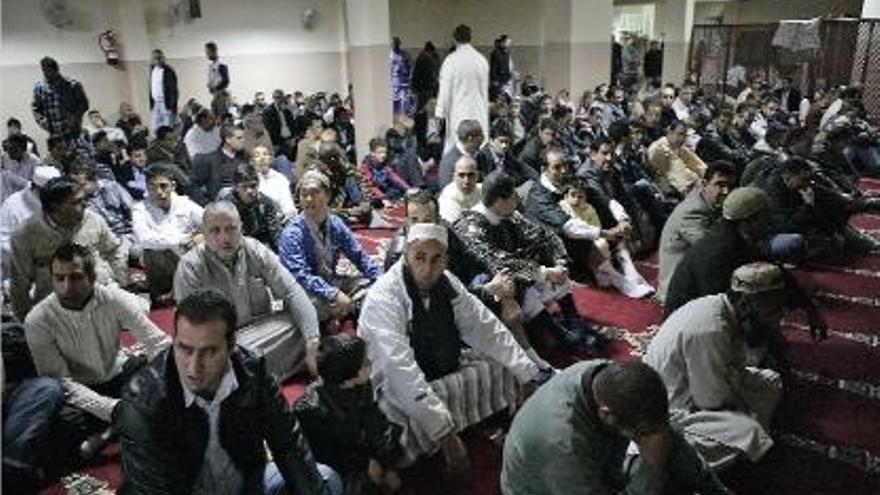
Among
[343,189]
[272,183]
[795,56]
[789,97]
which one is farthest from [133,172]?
[795,56]

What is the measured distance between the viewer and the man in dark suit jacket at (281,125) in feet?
32.7

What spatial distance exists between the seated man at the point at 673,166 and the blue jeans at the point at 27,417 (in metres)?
5.00

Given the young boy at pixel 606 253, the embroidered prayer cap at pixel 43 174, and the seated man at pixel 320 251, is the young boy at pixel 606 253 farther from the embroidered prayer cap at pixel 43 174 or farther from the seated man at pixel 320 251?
the embroidered prayer cap at pixel 43 174

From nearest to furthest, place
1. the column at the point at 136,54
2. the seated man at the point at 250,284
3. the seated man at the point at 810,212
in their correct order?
1. the seated man at the point at 250,284
2. the seated man at the point at 810,212
3. the column at the point at 136,54

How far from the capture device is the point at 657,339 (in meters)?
2.70

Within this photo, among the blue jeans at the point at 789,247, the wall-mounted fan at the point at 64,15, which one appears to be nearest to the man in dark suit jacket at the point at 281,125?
the wall-mounted fan at the point at 64,15

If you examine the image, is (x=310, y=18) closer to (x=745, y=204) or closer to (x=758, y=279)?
(x=745, y=204)

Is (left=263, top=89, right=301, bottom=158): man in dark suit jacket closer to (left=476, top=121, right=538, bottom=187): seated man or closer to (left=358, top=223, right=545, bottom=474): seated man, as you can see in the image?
(left=476, top=121, right=538, bottom=187): seated man

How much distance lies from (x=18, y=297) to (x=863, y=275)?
17.3 feet

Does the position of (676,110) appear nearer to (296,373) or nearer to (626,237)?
(626,237)

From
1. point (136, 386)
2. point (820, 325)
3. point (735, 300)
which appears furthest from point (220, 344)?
point (820, 325)

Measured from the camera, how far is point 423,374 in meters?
2.81

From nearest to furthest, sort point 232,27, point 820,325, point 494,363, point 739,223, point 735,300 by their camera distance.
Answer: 1. point 735,300
2. point 494,363
3. point 739,223
4. point 820,325
5. point 232,27

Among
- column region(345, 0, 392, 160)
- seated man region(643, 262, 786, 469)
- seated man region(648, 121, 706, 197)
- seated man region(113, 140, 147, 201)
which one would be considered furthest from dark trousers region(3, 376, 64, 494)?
column region(345, 0, 392, 160)
